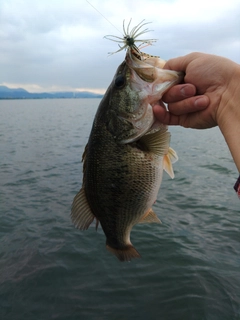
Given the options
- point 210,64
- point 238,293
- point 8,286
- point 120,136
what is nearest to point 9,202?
point 8,286

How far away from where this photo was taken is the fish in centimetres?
242

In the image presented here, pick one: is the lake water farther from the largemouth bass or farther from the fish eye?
the fish eye

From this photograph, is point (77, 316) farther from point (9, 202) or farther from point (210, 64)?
point (9, 202)

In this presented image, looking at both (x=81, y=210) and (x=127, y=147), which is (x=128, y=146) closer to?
(x=127, y=147)

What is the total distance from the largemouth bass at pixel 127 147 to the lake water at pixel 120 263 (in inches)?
97.1

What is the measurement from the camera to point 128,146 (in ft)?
8.39

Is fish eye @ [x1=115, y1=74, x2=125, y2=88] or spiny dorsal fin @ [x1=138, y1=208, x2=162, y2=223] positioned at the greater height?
fish eye @ [x1=115, y1=74, x2=125, y2=88]

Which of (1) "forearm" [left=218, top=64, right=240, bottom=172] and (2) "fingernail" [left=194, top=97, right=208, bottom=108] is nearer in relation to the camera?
(1) "forearm" [left=218, top=64, right=240, bottom=172]

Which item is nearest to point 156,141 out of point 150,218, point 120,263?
point 150,218

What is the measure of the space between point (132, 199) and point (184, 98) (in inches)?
39.6

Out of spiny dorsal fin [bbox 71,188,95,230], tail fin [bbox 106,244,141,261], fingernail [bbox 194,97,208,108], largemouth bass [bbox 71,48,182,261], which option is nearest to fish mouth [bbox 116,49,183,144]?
largemouth bass [bbox 71,48,182,261]

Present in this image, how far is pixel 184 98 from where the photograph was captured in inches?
94.0

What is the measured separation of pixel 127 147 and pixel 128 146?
13 mm

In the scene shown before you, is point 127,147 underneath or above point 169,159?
above
